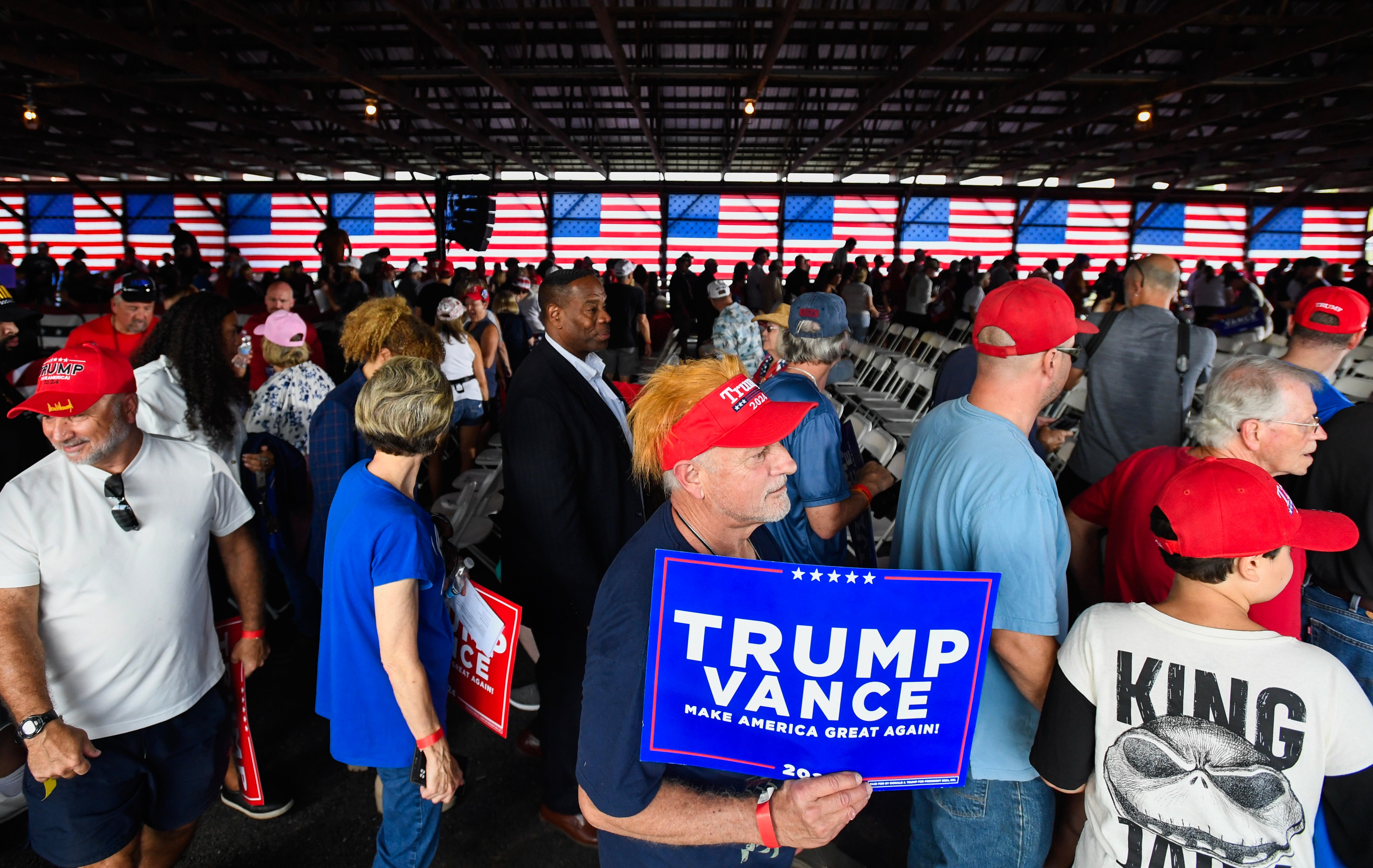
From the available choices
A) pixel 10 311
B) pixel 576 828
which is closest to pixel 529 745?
pixel 576 828

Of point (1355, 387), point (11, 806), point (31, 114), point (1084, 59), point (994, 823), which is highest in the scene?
point (1084, 59)

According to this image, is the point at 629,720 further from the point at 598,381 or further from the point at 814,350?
the point at 814,350

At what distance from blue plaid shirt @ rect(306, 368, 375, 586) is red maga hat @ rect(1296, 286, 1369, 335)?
3485 millimetres

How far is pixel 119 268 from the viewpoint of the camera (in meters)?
12.8

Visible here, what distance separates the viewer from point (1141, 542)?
76.4 inches

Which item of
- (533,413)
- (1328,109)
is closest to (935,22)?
(1328,109)

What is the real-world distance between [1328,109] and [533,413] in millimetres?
16106

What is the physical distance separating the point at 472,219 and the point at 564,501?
9026 mm

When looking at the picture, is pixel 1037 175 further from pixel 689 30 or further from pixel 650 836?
pixel 650 836

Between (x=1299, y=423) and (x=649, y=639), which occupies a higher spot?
(x=1299, y=423)

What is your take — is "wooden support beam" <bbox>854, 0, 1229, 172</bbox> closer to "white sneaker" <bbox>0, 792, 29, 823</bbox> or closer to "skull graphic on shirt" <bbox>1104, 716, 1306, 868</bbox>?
"skull graphic on shirt" <bbox>1104, 716, 1306, 868</bbox>

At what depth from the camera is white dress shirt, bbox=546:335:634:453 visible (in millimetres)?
2479

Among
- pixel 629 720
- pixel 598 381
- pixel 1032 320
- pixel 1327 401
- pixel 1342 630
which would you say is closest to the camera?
pixel 629 720

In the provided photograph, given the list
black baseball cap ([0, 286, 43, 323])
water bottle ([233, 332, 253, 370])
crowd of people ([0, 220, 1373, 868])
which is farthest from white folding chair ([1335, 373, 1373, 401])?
black baseball cap ([0, 286, 43, 323])
